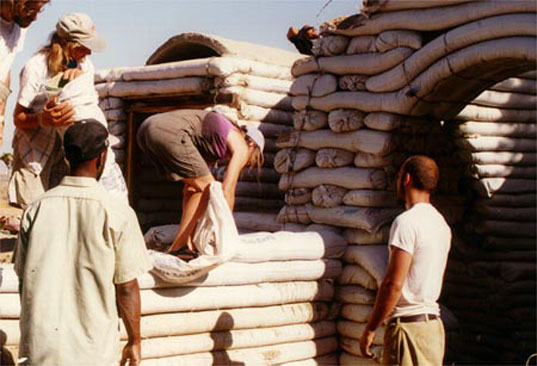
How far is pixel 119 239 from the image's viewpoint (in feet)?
11.0

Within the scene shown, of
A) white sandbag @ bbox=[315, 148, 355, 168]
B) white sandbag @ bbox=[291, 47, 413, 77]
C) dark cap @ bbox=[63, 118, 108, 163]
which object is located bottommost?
dark cap @ bbox=[63, 118, 108, 163]

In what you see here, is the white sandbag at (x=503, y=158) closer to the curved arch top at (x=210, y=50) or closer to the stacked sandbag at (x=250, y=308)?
the stacked sandbag at (x=250, y=308)

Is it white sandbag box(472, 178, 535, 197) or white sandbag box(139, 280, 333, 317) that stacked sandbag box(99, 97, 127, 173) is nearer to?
white sandbag box(139, 280, 333, 317)

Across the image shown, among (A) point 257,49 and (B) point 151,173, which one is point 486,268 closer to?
(A) point 257,49

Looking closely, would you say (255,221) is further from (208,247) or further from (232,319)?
(208,247)

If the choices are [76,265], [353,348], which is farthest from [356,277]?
[76,265]

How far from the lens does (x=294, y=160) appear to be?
688cm

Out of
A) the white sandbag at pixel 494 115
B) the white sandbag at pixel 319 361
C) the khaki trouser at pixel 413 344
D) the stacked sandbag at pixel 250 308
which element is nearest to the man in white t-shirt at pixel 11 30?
the stacked sandbag at pixel 250 308

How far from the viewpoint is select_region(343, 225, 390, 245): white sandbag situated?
20.3 ft

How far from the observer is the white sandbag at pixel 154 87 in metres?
8.09

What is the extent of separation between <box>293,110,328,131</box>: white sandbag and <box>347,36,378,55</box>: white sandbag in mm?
554

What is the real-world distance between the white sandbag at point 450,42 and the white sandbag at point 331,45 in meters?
0.43

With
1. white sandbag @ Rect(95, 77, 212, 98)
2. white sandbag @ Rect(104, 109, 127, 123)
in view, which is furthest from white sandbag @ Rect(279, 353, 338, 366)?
white sandbag @ Rect(104, 109, 127, 123)

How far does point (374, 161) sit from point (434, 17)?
3.77ft
